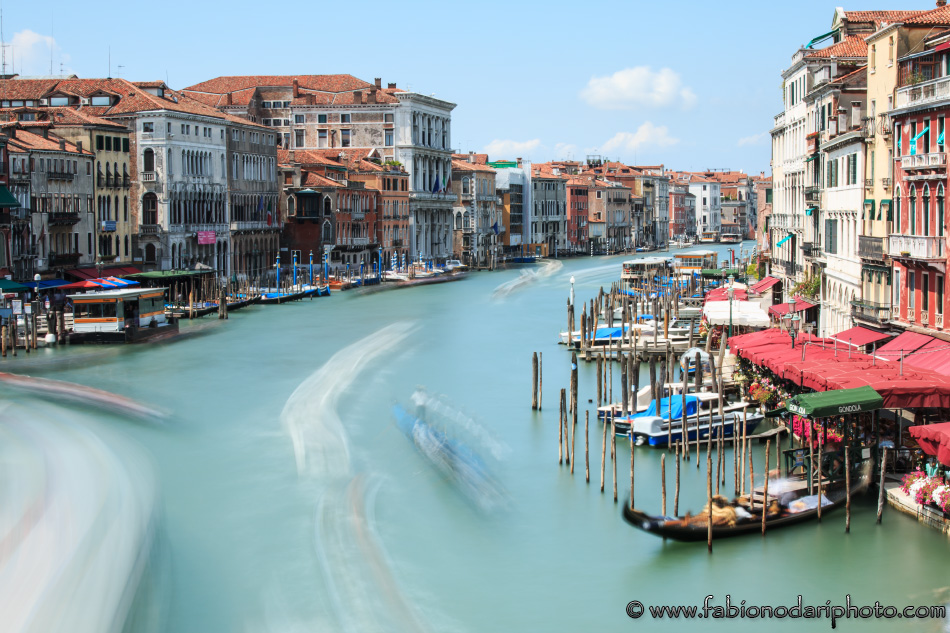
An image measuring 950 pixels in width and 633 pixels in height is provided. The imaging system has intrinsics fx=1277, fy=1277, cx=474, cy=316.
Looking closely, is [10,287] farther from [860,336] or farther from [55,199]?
[860,336]

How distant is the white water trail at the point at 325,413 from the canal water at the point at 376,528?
0.21 feet

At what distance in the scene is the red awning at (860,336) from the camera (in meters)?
16.6

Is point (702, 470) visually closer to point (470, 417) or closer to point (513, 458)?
point (513, 458)

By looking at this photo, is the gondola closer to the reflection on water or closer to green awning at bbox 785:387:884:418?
green awning at bbox 785:387:884:418

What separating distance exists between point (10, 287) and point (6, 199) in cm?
200

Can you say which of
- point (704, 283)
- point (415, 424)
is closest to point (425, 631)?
point (415, 424)

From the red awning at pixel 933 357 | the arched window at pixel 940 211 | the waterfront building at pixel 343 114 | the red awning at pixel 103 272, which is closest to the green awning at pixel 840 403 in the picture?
the red awning at pixel 933 357

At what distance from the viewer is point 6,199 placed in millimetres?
28719

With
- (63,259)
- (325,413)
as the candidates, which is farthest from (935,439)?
(63,259)

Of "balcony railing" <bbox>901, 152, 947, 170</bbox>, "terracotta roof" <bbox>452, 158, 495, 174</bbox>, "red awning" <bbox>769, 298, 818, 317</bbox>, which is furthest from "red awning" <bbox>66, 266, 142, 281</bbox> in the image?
"terracotta roof" <bbox>452, 158, 495, 174</bbox>

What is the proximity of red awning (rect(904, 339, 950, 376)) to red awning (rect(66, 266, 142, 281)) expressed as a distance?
23.2 metres

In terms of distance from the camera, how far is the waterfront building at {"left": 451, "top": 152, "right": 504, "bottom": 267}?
66312mm

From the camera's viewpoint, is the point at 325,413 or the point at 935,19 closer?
the point at 935,19

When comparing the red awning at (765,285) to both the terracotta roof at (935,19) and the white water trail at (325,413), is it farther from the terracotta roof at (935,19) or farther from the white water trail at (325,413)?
the terracotta roof at (935,19)
